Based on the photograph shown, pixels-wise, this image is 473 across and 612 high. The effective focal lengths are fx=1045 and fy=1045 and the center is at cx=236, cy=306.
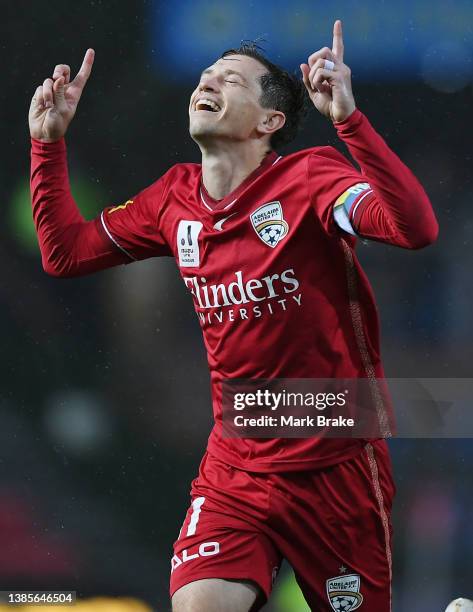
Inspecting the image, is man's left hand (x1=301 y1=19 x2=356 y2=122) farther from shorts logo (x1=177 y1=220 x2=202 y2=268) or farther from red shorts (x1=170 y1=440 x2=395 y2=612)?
red shorts (x1=170 y1=440 x2=395 y2=612)

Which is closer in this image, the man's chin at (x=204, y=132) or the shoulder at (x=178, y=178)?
the man's chin at (x=204, y=132)

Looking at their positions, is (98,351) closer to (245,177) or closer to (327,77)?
(245,177)

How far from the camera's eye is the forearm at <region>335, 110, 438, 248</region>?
2.02 meters

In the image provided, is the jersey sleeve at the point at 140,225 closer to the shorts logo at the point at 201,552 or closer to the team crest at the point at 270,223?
the team crest at the point at 270,223

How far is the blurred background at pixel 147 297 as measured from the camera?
347 centimetres

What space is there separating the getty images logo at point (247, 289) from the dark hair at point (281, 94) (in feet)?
1.52

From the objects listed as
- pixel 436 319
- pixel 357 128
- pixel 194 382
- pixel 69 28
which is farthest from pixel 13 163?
pixel 357 128

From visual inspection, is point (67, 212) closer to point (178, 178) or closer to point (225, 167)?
point (178, 178)

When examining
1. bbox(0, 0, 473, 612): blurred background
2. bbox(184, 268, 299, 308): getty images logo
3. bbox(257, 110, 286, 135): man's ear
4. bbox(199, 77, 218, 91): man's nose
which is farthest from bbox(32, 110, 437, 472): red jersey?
bbox(0, 0, 473, 612): blurred background

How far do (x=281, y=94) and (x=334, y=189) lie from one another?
0.55 meters

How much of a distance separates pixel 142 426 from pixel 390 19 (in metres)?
1.60

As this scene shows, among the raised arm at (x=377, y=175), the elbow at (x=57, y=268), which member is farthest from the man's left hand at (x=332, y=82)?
the elbow at (x=57, y=268)

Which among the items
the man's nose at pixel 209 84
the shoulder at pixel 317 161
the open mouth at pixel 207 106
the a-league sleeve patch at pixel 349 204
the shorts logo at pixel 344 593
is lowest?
the shorts logo at pixel 344 593

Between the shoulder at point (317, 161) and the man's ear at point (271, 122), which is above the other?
the man's ear at point (271, 122)
